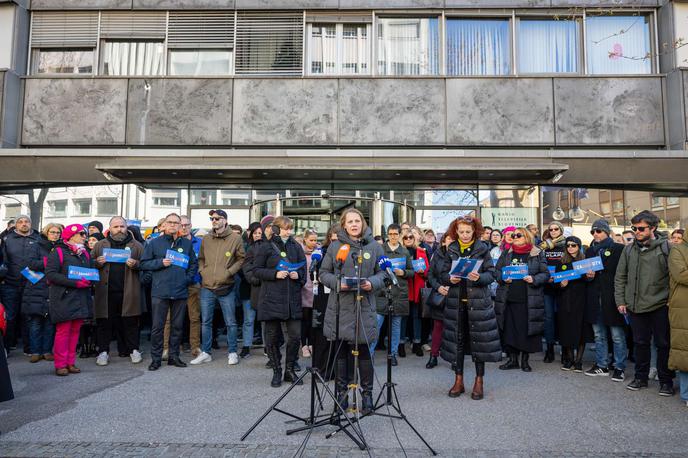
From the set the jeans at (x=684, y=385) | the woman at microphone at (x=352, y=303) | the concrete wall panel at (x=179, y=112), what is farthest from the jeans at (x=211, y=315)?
the concrete wall panel at (x=179, y=112)

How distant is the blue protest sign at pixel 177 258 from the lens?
296 inches

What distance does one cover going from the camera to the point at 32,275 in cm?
827

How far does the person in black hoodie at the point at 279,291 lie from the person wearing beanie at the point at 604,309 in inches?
→ 162

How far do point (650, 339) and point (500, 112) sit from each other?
8.49 meters

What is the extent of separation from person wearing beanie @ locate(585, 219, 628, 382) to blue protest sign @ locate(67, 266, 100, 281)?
7.00 m

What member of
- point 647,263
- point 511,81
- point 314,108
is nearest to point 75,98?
point 314,108

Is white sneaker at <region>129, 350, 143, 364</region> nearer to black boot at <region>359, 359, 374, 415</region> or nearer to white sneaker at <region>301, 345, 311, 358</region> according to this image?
white sneaker at <region>301, 345, 311, 358</region>

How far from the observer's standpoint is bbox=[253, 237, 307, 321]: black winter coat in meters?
6.63

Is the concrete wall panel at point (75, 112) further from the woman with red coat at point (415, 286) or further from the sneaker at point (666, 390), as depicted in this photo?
the sneaker at point (666, 390)

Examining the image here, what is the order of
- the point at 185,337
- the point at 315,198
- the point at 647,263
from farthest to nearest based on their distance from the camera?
1. the point at 315,198
2. the point at 185,337
3. the point at 647,263

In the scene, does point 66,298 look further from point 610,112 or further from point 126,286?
point 610,112

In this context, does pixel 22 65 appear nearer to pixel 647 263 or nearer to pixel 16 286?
pixel 16 286

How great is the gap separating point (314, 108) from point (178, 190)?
4.19 m

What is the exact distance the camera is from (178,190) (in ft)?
45.1
